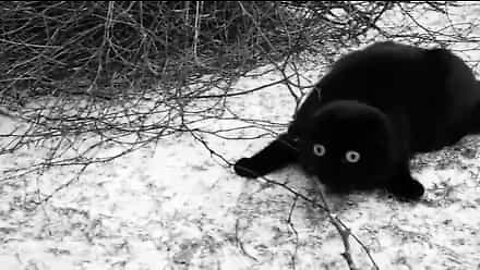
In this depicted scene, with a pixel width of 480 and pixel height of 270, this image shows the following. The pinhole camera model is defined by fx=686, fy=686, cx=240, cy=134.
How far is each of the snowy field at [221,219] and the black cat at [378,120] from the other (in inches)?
2.3

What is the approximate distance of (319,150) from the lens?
69.4 inches

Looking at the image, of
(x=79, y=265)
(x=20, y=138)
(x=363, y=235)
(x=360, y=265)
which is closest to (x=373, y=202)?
(x=363, y=235)

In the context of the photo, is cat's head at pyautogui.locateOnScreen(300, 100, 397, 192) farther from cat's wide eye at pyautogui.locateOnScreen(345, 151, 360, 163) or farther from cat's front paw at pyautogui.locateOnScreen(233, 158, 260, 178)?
cat's front paw at pyautogui.locateOnScreen(233, 158, 260, 178)

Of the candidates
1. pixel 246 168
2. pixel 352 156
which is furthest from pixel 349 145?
pixel 246 168

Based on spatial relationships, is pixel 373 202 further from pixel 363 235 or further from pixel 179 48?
pixel 179 48

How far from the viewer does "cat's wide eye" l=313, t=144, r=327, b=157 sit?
1755 millimetres

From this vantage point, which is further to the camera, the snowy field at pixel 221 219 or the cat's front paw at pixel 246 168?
the cat's front paw at pixel 246 168

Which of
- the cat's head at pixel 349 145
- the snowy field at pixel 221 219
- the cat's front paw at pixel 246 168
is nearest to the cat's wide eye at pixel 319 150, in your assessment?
the cat's head at pixel 349 145

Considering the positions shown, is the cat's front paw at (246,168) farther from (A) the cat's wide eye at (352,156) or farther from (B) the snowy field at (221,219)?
(A) the cat's wide eye at (352,156)

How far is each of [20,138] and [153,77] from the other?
58cm

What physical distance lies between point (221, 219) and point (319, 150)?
33 cm

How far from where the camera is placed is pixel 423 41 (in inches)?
113

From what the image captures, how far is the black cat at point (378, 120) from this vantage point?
1.75m

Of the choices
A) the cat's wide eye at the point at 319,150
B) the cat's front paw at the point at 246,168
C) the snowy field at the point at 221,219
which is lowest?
the snowy field at the point at 221,219
